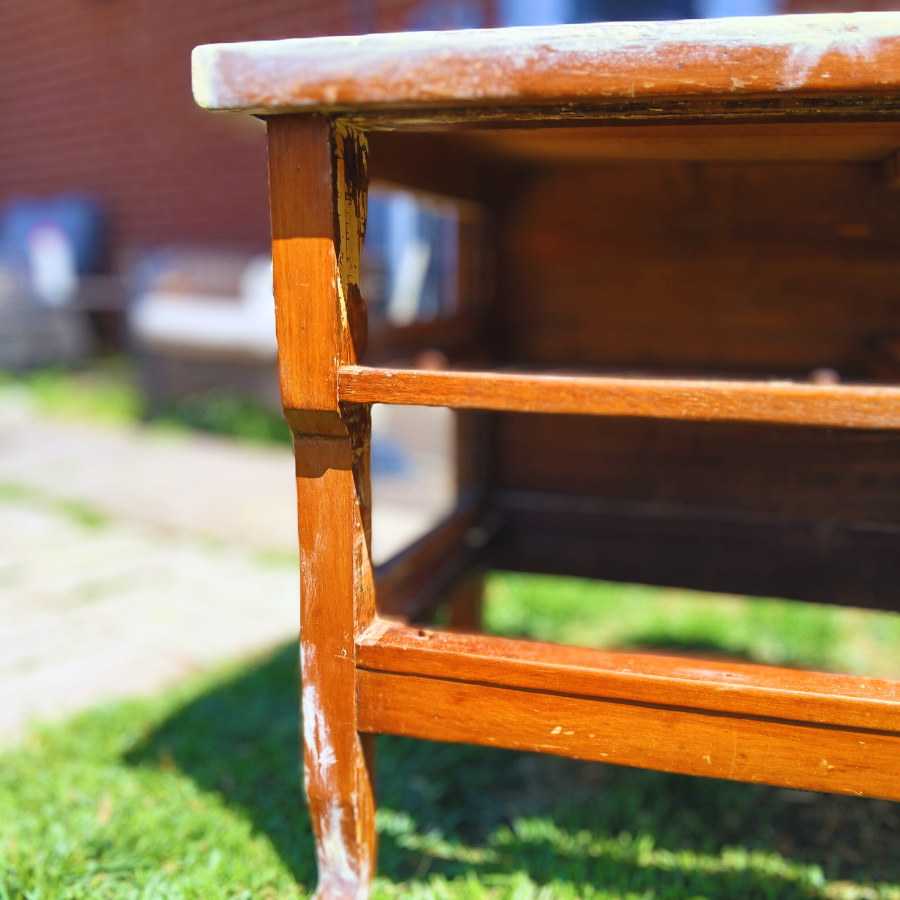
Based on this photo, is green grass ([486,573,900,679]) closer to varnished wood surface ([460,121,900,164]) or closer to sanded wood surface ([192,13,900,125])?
varnished wood surface ([460,121,900,164])

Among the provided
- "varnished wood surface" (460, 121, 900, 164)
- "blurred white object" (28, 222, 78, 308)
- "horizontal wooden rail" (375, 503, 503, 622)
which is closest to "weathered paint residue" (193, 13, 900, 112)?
"varnished wood surface" (460, 121, 900, 164)

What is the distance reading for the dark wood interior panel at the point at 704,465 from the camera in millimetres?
1538

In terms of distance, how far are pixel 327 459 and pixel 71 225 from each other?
260 inches

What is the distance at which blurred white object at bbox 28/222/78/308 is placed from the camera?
21.3 ft

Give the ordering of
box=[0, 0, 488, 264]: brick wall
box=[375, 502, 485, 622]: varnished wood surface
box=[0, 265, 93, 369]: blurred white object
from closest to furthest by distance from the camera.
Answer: box=[375, 502, 485, 622]: varnished wood surface
box=[0, 0, 488, 264]: brick wall
box=[0, 265, 93, 369]: blurred white object

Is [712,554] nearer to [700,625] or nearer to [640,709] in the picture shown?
[700,625]

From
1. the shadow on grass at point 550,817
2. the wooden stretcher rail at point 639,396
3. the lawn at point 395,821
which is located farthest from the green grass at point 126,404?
the wooden stretcher rail at point 639,396

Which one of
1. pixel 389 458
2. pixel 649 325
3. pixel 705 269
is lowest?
pixel 389 458

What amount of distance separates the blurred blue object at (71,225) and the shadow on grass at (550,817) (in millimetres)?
5850

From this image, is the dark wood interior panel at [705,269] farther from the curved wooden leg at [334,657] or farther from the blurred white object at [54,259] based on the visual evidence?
the blurred white object at [54,259]

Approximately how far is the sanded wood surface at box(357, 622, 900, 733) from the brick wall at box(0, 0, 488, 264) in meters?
4.11

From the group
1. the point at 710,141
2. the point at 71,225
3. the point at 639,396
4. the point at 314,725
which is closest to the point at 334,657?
the point at 314,725

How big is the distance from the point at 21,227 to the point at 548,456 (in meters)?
6.62

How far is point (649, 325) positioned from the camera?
1.72 metres
